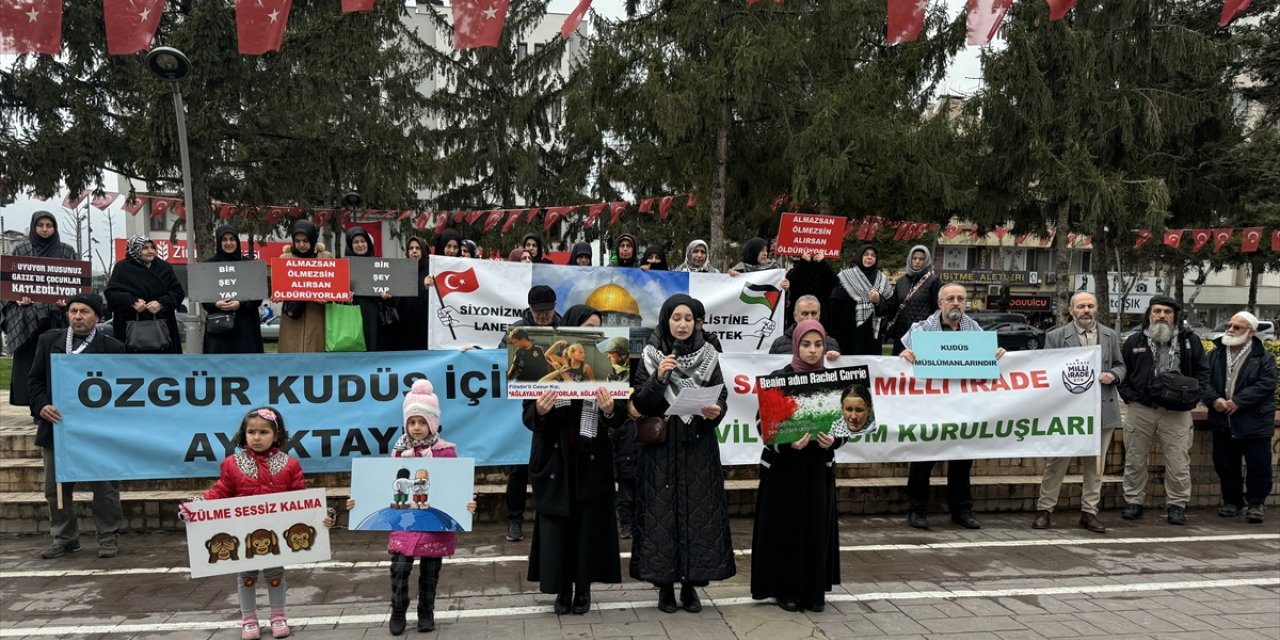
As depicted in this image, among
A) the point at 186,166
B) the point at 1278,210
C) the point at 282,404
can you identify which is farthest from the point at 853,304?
the point at 1278,210

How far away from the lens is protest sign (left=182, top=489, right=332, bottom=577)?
397cm

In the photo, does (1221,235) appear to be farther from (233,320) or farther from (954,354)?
(233,320)

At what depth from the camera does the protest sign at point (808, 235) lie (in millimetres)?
8180

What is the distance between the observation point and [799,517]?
458cm

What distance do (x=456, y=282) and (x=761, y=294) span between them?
3005mm

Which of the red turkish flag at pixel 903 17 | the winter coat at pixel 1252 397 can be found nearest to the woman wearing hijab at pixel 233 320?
the red turkish flag at pixel 903 17

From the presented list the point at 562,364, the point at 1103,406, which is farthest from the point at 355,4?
the point at 1103,406

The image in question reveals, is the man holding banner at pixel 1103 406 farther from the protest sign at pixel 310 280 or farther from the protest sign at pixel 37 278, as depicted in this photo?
the protest sign at pixel 37 278

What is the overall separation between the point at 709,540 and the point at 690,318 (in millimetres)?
1252

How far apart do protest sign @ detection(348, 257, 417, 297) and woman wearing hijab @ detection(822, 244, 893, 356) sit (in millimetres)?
4001

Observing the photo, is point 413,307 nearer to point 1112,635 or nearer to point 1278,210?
point 1112,635

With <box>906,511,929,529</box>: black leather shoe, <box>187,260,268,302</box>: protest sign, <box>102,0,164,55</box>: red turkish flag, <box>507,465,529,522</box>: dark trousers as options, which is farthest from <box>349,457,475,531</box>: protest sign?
<box>102,0,164,55</box>: red turkish flag

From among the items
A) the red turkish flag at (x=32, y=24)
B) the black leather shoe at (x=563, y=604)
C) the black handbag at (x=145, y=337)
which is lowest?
the black leather shoe at (x=563, y=604)

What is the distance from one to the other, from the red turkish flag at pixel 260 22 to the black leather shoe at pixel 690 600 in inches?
211
